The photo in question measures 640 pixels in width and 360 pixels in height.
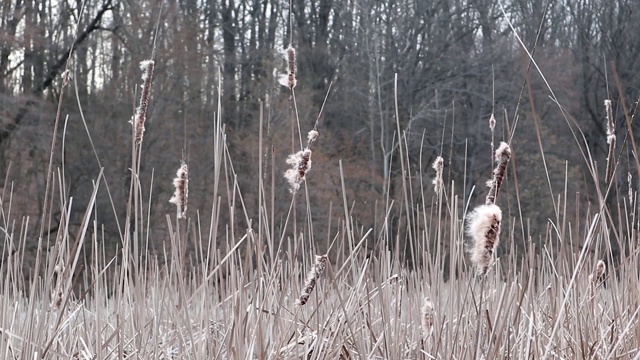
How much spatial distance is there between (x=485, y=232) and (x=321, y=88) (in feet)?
48.5

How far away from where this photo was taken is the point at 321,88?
621 inches

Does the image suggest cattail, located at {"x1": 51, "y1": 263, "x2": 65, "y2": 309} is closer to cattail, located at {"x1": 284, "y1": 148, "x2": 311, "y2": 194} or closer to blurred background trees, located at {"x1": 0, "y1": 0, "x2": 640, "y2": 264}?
cattail, located at {"x1": 284, "y1": 148, "x2": 311, "y2": 194}

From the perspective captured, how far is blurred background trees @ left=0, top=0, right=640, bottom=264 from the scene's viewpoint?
497 inches

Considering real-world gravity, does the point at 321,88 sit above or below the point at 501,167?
above

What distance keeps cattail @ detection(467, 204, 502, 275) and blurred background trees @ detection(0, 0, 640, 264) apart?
424 inches

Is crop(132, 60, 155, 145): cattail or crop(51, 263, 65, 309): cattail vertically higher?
crop(132, 60, 155, 145): cattail

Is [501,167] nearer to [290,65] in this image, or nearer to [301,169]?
[301,169]

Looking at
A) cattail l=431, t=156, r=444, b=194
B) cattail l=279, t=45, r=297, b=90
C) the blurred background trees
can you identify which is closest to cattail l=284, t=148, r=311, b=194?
cattail l=279, t=45, r=297, b=90

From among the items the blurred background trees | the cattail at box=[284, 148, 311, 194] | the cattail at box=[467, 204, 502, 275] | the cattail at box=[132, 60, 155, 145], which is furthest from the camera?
the blurred background trees

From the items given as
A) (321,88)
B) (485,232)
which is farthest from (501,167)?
(321,88)

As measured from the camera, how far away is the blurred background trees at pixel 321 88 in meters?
12.6

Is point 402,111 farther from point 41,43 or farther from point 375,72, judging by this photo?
point 41,43

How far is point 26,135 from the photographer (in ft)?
38.7

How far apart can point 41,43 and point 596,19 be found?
8953 mm
